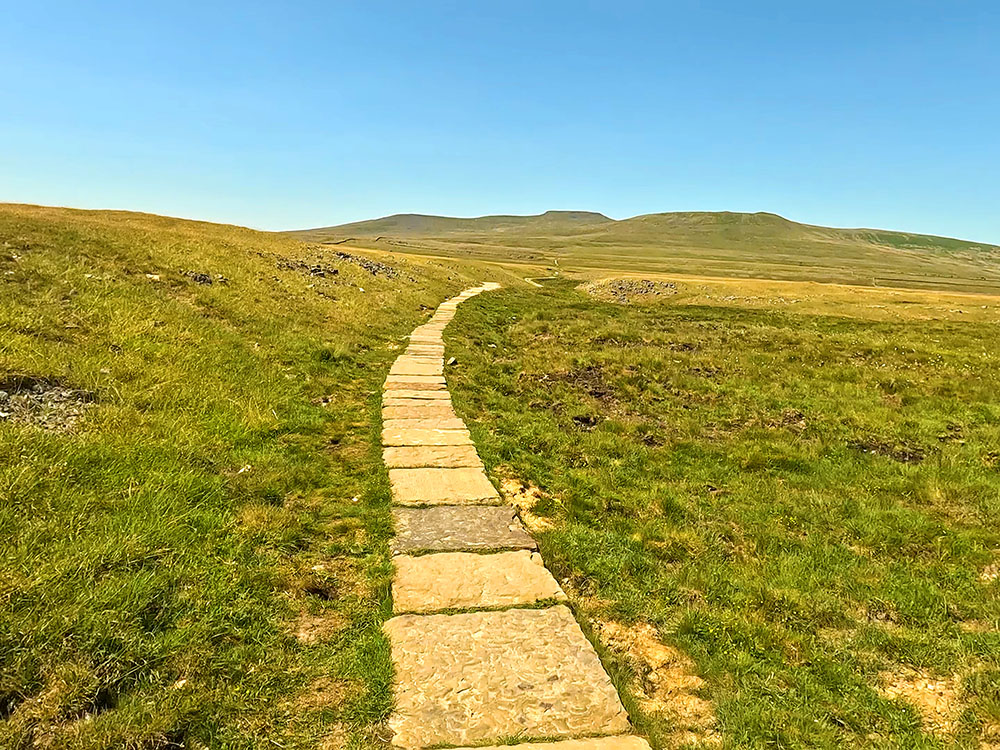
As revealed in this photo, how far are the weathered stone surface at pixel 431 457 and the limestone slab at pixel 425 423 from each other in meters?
0.82

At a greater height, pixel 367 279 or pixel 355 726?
pixel 367 279

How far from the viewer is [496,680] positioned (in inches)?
143

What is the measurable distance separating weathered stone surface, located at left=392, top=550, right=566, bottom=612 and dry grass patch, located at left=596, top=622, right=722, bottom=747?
0.63 metres

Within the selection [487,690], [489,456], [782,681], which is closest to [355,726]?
[487,690]

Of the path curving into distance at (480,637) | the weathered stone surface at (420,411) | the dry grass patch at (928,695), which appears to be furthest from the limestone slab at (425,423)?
the dry grass patch at (928,695)

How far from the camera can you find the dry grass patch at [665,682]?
11.6ft

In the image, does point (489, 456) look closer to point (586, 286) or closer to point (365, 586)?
point (365, 586)

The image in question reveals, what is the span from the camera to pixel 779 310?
33.5 metres

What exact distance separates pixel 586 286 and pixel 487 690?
46228mm

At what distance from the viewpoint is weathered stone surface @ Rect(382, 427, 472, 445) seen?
811 centimetres

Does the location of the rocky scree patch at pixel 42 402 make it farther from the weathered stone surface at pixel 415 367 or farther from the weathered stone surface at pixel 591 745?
the weathered stone surface at pixel 415 367

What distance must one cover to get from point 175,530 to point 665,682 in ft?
14.5

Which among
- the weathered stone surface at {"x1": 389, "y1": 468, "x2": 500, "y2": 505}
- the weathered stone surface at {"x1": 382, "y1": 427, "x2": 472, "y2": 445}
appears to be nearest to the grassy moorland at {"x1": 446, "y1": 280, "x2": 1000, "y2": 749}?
the weathered stone surface at {"x1": 382, "y1": 427, "x2": 472, "y2": 445}

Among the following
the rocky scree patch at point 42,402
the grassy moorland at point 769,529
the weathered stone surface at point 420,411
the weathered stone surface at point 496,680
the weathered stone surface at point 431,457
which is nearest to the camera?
the weathered stone surface at point 496,680
